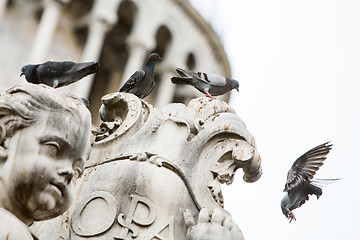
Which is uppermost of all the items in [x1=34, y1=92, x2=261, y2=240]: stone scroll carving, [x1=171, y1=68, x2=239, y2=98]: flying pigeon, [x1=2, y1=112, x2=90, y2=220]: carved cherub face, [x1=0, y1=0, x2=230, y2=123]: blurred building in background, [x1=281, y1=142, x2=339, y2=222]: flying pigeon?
[x1=0, y1=0, x2=230, y2=123]: blurred building in background

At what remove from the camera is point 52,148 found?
2.93 m

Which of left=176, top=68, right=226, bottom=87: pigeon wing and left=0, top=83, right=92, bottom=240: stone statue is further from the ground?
left=176, top=68, right=226, bottom=87: pigeon wing

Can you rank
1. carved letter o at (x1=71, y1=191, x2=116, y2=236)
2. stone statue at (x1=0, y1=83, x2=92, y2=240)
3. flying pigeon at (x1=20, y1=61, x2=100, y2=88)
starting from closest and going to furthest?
1. stone statue at (x1=0, y1=83, x2=92, y2=240)
2. carved letter o at (x1=71, y1=191, x2=116, y2=236)
3. flying pigeon at (x1=20, y1=61, x2=100, y2=88)

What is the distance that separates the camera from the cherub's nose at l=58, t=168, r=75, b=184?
292 centimetres

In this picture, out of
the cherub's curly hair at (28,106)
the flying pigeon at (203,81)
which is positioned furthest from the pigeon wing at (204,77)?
the cherub's curly hair at (28,106)

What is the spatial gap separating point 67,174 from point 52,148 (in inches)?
3.3

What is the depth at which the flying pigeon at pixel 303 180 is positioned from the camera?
4.83m

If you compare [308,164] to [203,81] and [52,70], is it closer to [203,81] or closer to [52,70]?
[203,81]

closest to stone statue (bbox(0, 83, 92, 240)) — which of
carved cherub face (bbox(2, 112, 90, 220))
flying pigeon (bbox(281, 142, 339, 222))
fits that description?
carved cherub face (bbox(2, 112, 90, 220))

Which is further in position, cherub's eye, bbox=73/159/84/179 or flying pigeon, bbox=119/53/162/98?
flying pigeon, bbox=119/53/162/98

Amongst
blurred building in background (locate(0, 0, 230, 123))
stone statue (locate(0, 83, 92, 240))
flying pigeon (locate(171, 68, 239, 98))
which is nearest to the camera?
stone statue (locate(0, 83, 92, 240))

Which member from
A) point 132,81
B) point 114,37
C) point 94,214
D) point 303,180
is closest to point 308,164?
point 303,180

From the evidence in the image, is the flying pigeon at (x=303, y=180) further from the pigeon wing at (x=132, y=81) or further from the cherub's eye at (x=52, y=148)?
the cherub's eye at (x=52, y=148)

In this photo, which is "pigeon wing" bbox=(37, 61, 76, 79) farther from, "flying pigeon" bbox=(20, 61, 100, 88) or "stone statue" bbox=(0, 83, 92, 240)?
"stone statue" bbox=(0, 83, 92, 240)
